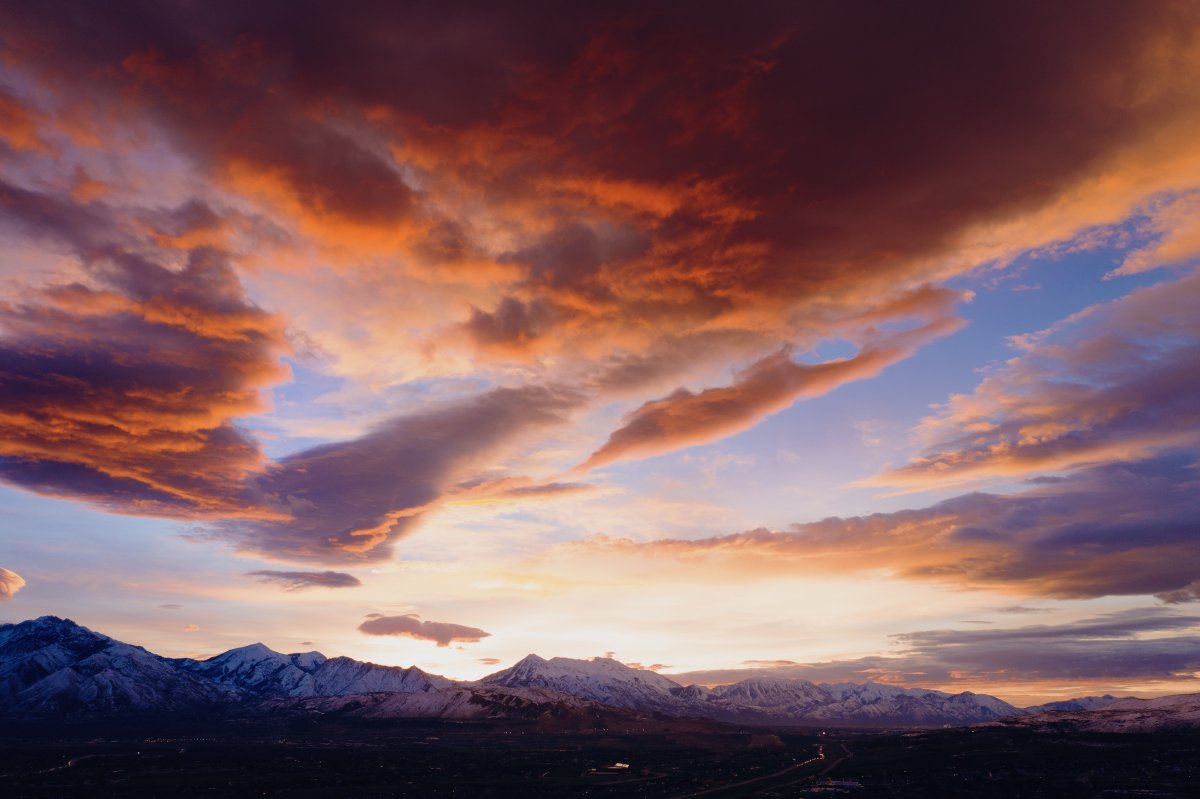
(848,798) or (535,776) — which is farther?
(535,776)

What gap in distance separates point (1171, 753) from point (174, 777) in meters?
283

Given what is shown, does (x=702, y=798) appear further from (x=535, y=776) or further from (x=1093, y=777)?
(x=1093, y=777)

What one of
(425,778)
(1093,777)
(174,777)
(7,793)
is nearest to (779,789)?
(1093,777)

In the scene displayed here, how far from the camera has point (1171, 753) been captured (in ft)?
651

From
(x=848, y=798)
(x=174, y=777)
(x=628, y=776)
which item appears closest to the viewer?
(x=848, y=798)

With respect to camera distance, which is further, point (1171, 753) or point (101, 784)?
point (1171, 753)

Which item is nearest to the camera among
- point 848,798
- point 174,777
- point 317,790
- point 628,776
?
point 848,798

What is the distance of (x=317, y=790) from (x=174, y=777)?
5128 cm

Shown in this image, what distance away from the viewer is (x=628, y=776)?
196875 millimetres

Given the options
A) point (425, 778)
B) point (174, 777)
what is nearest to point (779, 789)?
point (425, 778)

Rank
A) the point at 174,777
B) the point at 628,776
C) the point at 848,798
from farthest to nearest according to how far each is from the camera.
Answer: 1. the point at 628,776
2. the point at 174,777
3. the point at 848,798

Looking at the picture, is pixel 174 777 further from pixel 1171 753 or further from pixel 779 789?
pixel 1171 753

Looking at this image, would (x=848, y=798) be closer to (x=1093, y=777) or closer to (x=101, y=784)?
(x=1093, y=777)

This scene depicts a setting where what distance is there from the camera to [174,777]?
185 metres
